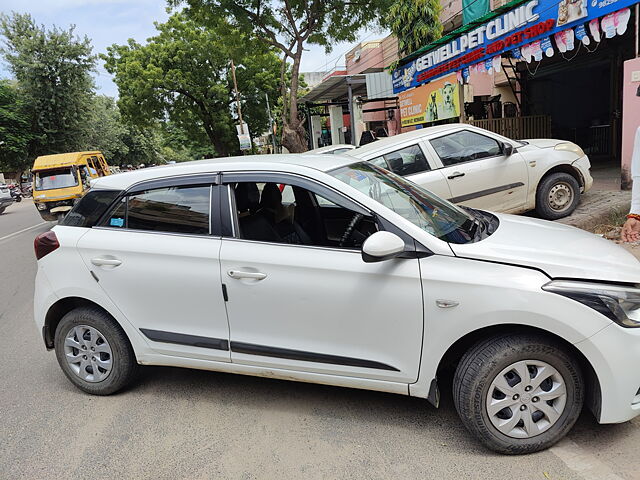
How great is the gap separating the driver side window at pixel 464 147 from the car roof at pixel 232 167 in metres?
3.52

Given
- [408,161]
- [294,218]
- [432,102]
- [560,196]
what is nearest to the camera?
[294,218]

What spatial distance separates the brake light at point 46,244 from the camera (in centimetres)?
346

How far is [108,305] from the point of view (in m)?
3.35

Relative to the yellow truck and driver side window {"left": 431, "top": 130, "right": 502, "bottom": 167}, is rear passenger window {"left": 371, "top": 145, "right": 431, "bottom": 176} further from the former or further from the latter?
the yellow truck

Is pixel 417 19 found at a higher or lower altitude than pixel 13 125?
lower

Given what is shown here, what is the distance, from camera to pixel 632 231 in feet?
18.1

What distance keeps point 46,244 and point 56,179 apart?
1248cm

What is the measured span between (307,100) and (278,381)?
21.2m

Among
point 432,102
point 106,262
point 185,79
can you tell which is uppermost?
point 185,79

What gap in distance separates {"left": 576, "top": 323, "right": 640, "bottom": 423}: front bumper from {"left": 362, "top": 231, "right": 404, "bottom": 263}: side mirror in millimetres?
1019

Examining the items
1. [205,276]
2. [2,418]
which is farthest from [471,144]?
[2,418]

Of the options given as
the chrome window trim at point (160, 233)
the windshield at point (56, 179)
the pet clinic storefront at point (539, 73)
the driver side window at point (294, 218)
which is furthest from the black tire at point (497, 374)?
the windshield at point (56, 179)

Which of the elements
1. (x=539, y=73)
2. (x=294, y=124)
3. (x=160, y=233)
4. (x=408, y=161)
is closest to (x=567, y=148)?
(x=408, y=161)

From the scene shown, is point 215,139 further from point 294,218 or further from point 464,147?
point 294,218
